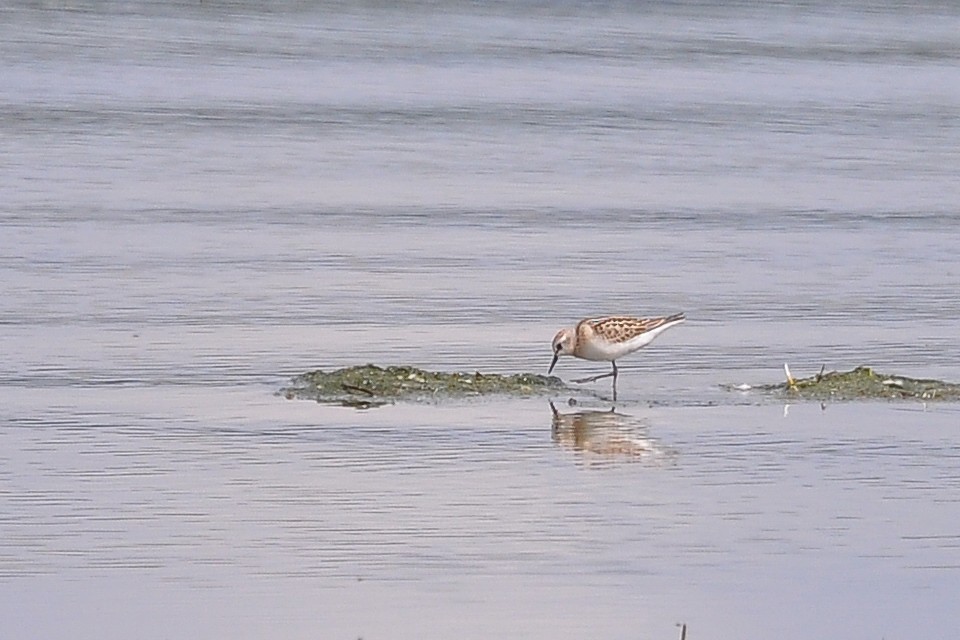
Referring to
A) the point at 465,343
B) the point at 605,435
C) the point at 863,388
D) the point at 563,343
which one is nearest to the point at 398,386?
the point at 563,343

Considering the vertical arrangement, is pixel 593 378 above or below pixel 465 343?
below

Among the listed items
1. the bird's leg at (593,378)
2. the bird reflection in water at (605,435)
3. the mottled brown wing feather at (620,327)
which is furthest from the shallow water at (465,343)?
the mottled brown wing feather at (620,327)

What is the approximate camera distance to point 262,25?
3284cm

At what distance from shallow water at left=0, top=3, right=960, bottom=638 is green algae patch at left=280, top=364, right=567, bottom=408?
0.17m

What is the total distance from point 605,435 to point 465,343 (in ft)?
7.19

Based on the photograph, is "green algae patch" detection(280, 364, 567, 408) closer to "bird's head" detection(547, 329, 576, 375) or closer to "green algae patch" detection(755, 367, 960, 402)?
"bird's head" detection(547, 329, 576, 375)

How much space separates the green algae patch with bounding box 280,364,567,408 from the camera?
36.6 feet

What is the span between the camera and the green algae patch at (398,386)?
36.6 ft

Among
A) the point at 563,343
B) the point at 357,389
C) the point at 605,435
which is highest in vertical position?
the point at 563,343

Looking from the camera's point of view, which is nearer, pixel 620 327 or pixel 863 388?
pixel 863 388

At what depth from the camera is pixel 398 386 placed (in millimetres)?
11281

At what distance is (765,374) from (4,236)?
223 inches

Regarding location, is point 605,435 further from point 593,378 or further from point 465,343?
point 465,343

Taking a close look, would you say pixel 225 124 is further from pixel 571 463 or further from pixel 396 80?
pixel 571 463
